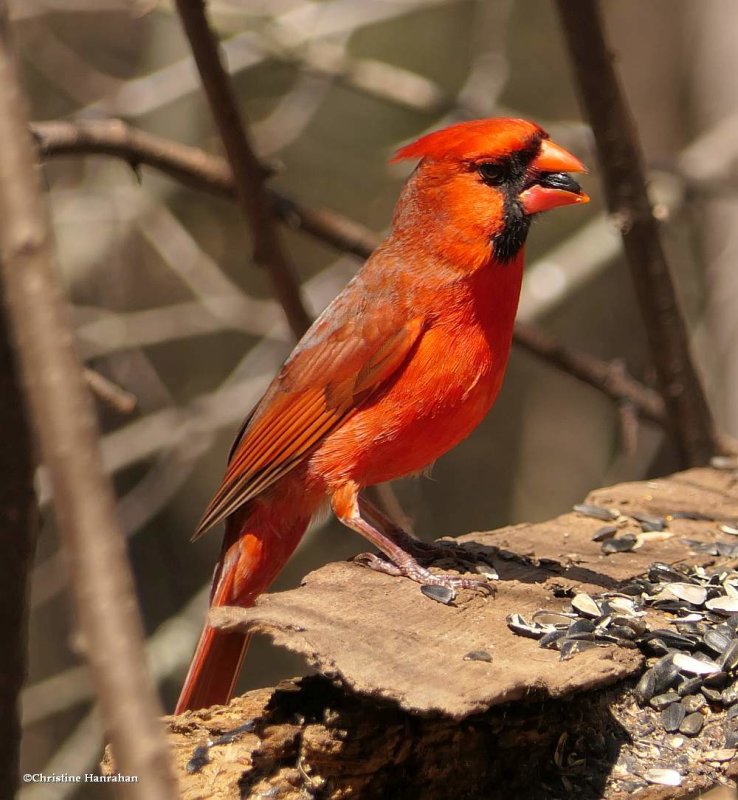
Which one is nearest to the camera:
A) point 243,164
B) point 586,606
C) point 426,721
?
point 426,721

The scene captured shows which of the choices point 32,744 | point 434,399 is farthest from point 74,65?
point 434,399

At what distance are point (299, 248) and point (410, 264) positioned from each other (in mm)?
5782

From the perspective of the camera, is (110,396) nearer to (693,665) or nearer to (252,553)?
(252,553)

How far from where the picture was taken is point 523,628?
104 inches

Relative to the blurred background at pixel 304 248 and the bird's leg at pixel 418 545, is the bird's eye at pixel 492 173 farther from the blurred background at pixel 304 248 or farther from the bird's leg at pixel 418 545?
the bird's leg at pixel 418 545

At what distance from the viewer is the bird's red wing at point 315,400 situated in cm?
332

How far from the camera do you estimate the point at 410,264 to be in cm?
348

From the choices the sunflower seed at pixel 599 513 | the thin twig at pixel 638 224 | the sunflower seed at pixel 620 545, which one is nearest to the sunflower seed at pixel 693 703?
the sunflower seed at pixel 620 545

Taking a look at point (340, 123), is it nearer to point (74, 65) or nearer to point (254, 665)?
point (74, 65)

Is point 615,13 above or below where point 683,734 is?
above

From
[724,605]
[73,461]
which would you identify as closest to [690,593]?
[724,605]

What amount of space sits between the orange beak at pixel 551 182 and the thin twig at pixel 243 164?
951mm

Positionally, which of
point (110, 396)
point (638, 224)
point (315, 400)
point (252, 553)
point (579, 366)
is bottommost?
point (252, 553)

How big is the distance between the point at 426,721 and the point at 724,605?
0.91 meters
